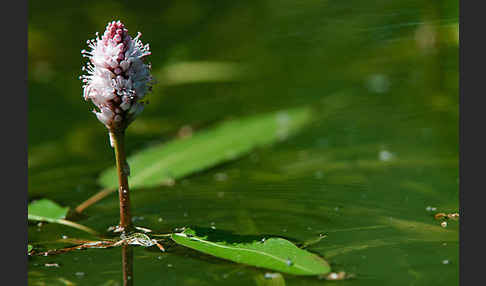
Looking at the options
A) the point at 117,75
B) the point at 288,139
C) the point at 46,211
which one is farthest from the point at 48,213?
the point at 288,139

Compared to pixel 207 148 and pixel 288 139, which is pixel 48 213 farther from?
pixel 288 139

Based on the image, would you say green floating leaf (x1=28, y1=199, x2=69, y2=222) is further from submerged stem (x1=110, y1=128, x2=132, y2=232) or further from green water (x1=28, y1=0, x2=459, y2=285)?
submerged stem (x1=110, y1=128, x2=132, y2=232)

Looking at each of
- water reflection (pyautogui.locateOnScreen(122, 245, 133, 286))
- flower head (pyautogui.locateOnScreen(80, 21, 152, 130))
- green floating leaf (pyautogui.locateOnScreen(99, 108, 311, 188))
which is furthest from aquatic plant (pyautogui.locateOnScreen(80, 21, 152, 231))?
green floating leaf (pyautogui.locateOnScreen(99, 108, 311, 188))

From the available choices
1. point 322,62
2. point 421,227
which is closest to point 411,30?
point 322,62

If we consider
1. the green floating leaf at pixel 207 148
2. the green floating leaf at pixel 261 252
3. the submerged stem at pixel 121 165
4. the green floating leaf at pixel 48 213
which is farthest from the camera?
the green floating leaf at pixel 207 148

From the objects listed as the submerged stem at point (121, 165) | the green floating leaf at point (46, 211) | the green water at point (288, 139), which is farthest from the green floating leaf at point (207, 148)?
the submerged stem at point (121, 165)

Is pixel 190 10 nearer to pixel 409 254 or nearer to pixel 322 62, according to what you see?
pixel 322 62

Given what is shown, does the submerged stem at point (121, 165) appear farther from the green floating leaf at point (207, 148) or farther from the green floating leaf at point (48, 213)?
the green floating leaf at point (207, 148)
